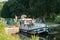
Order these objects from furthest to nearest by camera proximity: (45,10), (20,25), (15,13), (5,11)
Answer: (5,11), (15,13), (45,10), (20,25)

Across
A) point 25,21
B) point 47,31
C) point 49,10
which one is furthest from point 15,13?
point 47,31

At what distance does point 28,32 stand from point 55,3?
6.45 m

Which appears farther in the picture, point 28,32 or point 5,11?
point 5,11

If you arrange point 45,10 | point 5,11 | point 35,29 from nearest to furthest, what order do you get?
point 35,29
point 45,10
point 5,11

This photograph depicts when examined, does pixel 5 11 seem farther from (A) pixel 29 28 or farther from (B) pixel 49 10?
(A) pixel 29 28

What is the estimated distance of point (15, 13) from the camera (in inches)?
1905

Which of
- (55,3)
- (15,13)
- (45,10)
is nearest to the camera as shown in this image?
(55,3)

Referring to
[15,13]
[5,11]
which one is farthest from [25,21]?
[5,11]

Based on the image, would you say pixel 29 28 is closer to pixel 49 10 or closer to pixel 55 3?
pixel 55 3

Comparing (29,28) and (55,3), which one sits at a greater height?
(55,3)

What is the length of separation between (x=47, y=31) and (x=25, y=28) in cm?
215

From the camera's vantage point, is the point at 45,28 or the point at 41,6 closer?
the point at 45,28

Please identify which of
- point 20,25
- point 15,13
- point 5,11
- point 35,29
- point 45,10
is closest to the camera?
point 35,29

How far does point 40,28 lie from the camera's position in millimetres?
23141
